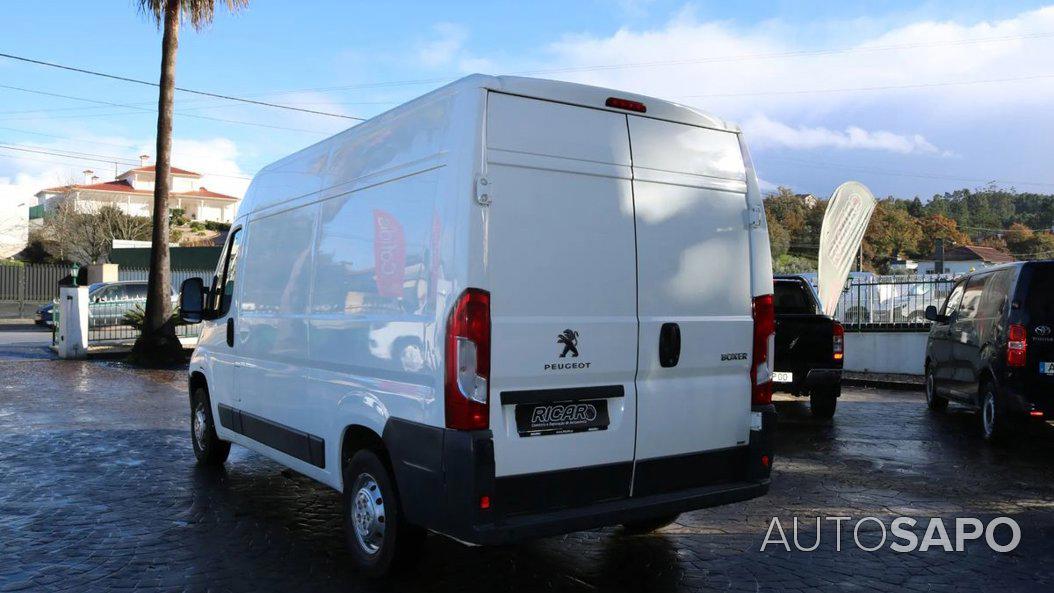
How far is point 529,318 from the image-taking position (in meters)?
4.23

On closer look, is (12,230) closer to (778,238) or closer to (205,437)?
(778,238)

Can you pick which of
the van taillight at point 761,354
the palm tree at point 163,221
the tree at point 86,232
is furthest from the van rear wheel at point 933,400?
the tree at point 86,232

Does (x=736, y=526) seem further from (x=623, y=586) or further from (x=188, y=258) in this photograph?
(x=188, y=258)

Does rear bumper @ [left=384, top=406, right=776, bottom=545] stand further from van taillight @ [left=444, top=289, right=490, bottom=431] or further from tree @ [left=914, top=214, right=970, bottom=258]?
tree @ [left=914, top=214, right=970, bottom=258]

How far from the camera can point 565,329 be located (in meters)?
4.34

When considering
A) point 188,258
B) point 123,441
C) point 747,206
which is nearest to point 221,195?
point 188,258

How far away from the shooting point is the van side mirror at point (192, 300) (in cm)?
723

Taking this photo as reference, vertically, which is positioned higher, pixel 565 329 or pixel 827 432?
pixel 565 329

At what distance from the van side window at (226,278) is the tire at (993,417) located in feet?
24.6

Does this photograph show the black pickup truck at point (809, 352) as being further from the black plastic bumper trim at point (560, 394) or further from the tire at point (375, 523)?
the tire at point (375, 523)

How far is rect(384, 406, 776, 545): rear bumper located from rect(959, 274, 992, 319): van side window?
6.36 m

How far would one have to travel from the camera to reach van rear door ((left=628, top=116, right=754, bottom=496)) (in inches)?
185

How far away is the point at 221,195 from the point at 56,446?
85.7m

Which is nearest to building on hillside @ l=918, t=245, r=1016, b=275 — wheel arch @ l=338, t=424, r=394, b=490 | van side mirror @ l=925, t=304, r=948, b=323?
van side mirror @ l=925, t=304, r=948, b=323
